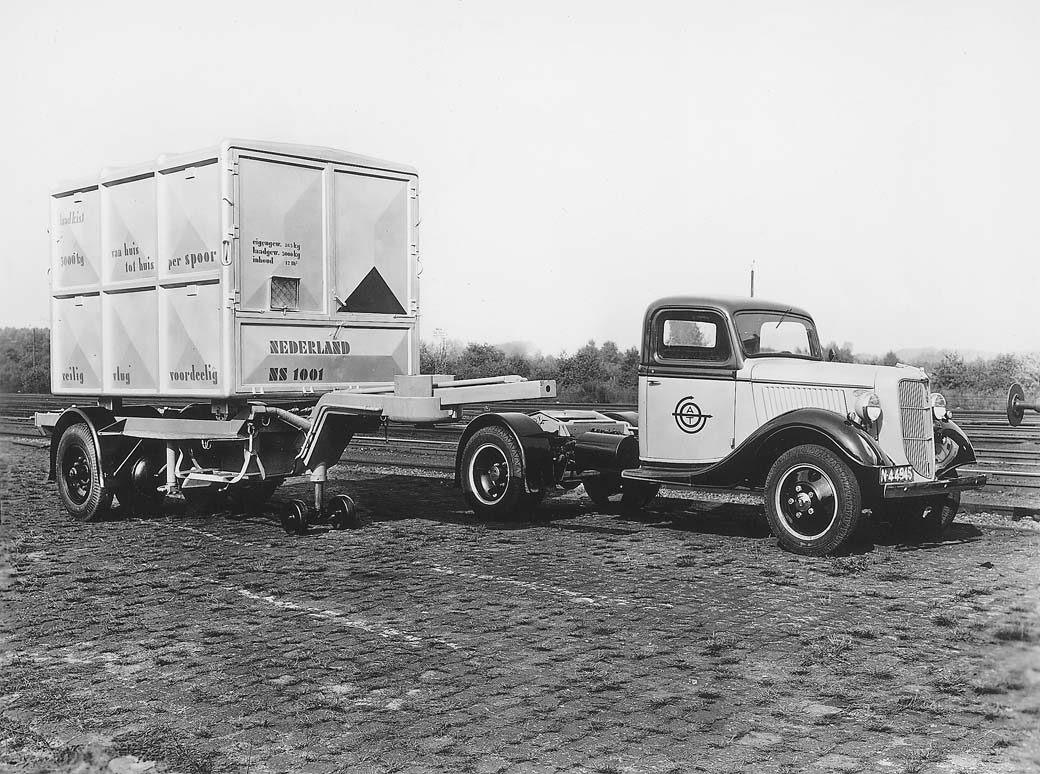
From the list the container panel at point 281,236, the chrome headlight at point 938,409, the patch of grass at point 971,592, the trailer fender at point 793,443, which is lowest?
the patch of grass at point 971,592

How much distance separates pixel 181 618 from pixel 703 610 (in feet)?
10.8

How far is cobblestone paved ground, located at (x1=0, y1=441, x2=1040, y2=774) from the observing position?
4.02 metres

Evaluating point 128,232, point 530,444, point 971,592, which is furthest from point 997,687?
point 128,232

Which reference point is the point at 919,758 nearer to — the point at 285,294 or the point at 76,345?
the point at 285,294

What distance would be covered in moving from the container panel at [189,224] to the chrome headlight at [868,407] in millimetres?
5809

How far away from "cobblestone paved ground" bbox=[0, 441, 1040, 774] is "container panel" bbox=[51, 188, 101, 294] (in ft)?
9.72

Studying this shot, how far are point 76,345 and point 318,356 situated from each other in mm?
3195

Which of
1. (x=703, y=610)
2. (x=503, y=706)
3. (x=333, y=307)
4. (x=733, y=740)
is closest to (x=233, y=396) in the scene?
(x=333, y=307)

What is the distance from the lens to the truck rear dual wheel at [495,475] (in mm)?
9930

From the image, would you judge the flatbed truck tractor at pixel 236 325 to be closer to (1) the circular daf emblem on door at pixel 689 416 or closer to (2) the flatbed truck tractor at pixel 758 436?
(2) the flatbed truck tractor at pixel 758 436

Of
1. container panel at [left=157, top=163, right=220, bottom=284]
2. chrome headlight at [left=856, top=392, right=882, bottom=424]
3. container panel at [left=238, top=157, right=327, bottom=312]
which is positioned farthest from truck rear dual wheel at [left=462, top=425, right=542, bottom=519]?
chrome headlight at [left=856, top=392, right=882, bottom=424]

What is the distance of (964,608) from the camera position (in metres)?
6.45

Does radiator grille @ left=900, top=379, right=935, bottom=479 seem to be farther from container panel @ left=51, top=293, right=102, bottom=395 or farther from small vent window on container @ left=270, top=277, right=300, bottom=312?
container panel @ left=51, top=293, right=102, bottom=395

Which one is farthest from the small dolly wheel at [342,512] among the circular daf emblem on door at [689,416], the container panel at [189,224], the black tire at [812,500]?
Answer: the black tire at [812,500]
